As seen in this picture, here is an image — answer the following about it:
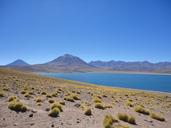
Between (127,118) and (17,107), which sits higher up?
(17,107)

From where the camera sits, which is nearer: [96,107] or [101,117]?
[101,117]

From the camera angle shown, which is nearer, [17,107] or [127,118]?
[17,107]

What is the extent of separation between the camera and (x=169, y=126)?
557 inches

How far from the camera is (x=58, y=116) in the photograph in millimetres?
→ 12578

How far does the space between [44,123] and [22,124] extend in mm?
1102

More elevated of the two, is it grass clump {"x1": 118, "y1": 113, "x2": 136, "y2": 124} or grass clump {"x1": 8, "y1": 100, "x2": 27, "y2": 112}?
grass clump {"x1": 8, "y1": 100, "x2": 27, "y2": 112}

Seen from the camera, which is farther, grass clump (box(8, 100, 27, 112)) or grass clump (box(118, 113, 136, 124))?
grass clump (box(118, 113, 136, 124))

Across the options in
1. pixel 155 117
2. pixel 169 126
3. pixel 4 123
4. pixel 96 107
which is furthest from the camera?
pixel 96 107

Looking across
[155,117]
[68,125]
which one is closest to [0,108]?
[68,125]

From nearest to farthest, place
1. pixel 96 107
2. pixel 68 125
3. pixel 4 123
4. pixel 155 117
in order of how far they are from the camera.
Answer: pixel 4 123
pixel 68 125
pixel 155 117
pixel 96 107

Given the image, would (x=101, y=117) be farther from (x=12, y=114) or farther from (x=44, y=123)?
(x=12, y=114)

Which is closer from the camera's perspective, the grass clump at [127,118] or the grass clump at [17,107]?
the grass clump at [17,107]

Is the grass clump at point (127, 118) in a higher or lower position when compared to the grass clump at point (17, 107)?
lower

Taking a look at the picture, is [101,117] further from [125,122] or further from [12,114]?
[12,114]
